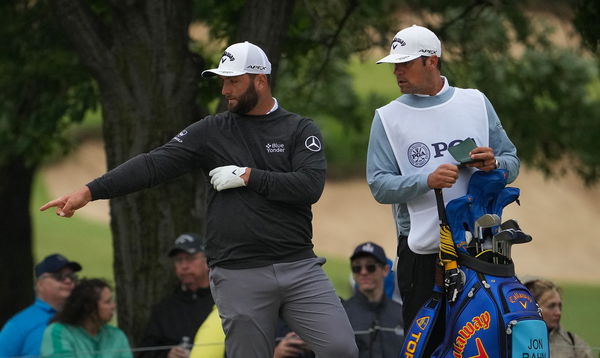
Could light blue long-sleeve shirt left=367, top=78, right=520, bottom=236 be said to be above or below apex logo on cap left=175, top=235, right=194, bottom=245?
above

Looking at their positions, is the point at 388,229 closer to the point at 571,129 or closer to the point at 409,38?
the point at 571,129

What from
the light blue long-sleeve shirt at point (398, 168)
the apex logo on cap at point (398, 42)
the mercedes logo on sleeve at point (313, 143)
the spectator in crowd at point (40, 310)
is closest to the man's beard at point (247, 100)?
the mercedes logo on sleeve at point (313, 143)

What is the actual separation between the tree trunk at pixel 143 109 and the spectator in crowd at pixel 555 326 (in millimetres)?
2793

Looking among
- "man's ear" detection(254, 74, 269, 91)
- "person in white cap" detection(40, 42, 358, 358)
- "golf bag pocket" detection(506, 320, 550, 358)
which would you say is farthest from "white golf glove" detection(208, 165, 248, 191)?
"golf bag pocket" detection(506, 320, 550, 358)

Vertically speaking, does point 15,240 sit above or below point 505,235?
above

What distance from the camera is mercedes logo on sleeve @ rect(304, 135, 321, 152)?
6148mm

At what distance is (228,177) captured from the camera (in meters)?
5.95

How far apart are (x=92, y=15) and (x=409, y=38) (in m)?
3.70

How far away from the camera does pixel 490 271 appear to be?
591 cm

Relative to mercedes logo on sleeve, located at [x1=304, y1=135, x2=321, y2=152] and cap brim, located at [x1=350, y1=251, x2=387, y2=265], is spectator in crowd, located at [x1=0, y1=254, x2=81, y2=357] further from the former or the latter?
mercedes logo on sleeve, located at [x1=304, y1=135, x2=321, y2=152]

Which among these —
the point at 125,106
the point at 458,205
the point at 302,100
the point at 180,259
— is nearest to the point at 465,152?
the point at 458,205

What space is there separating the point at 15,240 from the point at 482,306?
9.38m

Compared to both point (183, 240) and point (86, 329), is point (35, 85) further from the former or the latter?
point (86, 329)

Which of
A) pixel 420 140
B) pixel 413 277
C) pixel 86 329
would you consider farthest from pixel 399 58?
pixel 86 329
